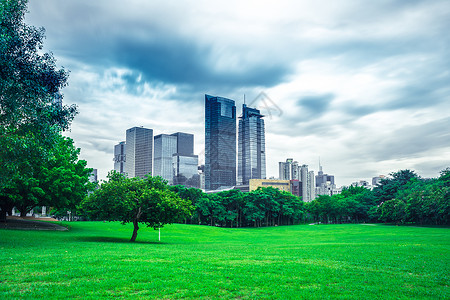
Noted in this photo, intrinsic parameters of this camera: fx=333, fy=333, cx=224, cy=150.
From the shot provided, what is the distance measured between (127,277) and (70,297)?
2.58 meters

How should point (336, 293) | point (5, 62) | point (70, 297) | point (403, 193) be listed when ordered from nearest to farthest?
point (70, 297), point (336, 293), point (5, 62), point (403, 193)

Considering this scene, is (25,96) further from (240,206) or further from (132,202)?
(240,206)

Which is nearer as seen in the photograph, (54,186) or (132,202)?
(132,202)

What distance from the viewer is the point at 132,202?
30.0 meters

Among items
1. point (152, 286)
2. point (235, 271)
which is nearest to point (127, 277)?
point (152, 286)

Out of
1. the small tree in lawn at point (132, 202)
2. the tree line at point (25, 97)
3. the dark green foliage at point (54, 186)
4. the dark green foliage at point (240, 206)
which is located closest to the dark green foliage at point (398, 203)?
the dark green foliage at point (240, 206)

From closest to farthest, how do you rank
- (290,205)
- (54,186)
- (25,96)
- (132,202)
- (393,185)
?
(25,96) < (132,202) < (54,186) < (393,185) < (290,205)

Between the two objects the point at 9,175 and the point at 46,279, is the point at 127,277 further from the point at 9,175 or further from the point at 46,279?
the point at 9,175

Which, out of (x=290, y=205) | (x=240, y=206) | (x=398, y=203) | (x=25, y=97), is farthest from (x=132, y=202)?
(x=290, y=205)

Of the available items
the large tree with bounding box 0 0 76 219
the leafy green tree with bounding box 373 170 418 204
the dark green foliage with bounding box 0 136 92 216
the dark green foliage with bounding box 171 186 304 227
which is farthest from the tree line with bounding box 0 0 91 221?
the leafy green tree with bounding box 373 170 418 204

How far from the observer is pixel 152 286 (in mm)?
10742

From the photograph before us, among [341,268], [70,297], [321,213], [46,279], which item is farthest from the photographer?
[321,213]

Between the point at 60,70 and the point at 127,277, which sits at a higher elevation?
the point at 60,70

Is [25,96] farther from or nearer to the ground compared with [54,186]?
farther from the ground
